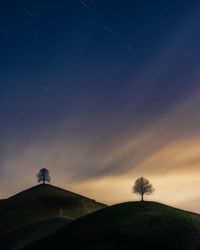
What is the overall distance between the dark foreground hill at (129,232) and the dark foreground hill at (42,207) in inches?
1583

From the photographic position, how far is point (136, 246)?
6444cm

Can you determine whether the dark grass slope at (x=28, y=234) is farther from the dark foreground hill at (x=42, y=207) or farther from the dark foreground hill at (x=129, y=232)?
the dark foreground hill at (x=129, y=232)

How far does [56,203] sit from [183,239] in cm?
9054

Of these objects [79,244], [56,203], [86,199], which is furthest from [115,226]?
[86,199]

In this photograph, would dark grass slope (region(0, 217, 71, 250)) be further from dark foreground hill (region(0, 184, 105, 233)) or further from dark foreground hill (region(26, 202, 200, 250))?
dark foreground hill (region(26, 202, 200, 250))

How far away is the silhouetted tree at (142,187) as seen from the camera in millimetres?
140125

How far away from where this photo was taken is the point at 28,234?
313 ft

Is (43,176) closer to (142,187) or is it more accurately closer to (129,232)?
(142,187)

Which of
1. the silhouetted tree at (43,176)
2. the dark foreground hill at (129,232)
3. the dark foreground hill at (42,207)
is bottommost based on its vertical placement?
the dark foreground hill at (129,232)

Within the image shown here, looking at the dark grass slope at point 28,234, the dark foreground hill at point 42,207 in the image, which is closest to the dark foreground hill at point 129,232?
the dark grass slope at point 28,234

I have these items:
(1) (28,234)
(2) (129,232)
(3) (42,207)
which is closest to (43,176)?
(3) (42,207)

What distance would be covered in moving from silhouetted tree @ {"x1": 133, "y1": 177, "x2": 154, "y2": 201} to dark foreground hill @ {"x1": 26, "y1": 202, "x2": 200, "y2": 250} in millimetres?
52007

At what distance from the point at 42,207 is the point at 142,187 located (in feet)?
126

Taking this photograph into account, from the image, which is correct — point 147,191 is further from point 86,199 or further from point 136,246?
point 136,246
